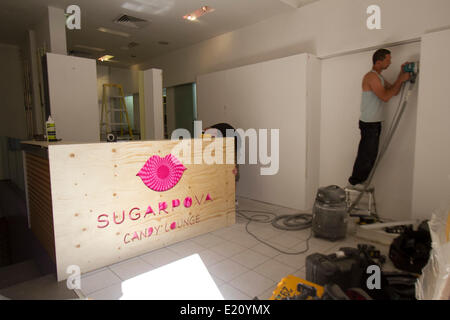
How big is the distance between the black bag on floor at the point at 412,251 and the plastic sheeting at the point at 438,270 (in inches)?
8.0

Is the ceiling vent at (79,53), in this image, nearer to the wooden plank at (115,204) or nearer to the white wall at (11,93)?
the white wall at (11,93)

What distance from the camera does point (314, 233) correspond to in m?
2.78

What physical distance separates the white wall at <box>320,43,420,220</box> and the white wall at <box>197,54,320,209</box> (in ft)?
0.53

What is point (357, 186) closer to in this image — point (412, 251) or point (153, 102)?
point (412, 251)

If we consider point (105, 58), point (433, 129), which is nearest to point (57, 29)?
point (105, 58)

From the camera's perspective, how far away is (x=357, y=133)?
352cm

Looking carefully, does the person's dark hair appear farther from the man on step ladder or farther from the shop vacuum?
the shop vacuum

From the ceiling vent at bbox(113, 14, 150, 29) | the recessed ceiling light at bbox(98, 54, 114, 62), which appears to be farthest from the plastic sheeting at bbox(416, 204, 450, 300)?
the recessed ceiling light at bbox(98, 54, 114, 62)

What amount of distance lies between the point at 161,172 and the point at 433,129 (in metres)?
2.68

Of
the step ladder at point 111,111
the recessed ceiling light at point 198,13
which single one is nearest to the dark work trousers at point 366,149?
the recessed ceiling light at point 198,13

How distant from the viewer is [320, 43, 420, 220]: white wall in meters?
3.11

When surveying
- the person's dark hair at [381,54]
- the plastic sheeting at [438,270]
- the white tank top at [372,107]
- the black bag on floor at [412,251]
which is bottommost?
the black bag on floor at [412,251]

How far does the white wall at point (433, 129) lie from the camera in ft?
8.29
